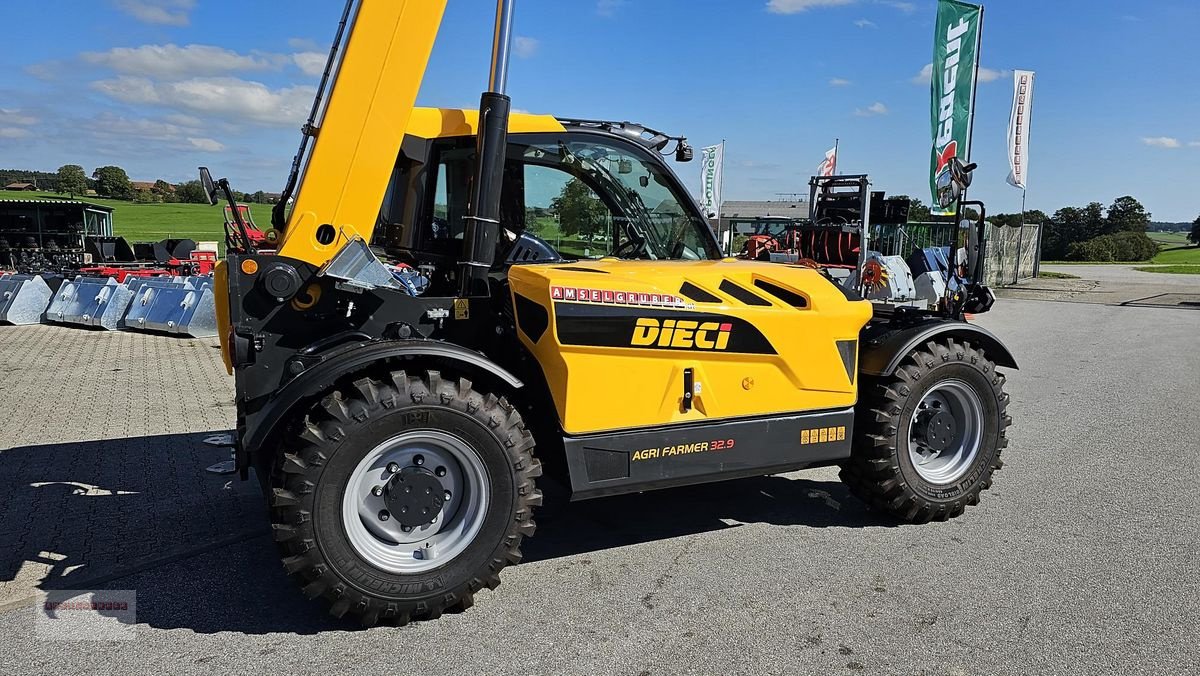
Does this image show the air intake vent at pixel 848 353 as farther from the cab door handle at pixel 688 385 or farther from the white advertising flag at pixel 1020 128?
the white advertising flag at pixel 1020 128

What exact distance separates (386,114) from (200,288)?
11.0 meters

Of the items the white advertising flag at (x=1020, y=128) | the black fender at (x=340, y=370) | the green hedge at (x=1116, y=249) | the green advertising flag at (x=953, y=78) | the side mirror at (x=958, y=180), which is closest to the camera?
the black fender at (x=340, y=370)

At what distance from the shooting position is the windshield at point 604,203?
435cm

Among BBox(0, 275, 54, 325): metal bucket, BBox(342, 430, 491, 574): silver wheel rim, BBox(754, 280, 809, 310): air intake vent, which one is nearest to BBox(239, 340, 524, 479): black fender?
BBox(342, 430, 491, 574): silver wheel rim

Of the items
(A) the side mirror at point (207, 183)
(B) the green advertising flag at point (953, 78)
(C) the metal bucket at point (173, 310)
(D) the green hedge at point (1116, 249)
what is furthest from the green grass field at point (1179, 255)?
(A) the side mirror at point (207, 183)

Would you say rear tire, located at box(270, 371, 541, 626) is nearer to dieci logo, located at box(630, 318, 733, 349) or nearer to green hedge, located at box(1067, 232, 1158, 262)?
dieci logo, located at box(630, 318, 733, 349)

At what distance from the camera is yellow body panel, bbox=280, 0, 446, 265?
3807mm

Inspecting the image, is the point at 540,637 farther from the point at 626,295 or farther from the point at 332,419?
the point at 626,295

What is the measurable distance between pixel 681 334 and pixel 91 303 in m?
13.2

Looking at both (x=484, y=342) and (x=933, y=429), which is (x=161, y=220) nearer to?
(x=484, y=342)

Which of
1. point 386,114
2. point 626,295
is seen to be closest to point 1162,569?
point 626,295

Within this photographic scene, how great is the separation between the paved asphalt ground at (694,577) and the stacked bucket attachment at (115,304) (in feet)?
19.5

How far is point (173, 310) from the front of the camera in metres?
12.8

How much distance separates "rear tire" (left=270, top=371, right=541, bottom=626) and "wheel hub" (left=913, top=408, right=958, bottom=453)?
2581 millimetres
